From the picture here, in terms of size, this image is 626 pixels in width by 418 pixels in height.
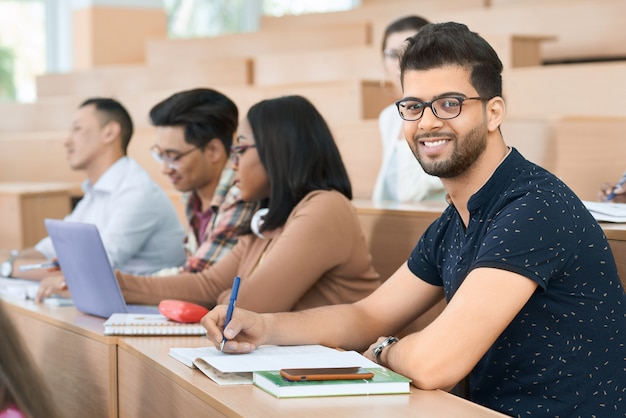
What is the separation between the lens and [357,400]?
1.57 meters

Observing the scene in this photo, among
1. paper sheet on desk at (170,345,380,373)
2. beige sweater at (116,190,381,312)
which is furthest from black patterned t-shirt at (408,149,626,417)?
beige sweater at (116,190,381,312)

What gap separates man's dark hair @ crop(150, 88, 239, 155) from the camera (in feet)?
10.4

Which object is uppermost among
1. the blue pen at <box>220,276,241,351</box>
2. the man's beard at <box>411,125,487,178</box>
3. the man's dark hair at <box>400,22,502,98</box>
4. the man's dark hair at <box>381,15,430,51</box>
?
the man's dark hair at <box>381,15,430,51</box>

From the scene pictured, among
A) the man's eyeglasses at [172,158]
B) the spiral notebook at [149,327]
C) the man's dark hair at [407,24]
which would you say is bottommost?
the spiral notebook at [149,327]

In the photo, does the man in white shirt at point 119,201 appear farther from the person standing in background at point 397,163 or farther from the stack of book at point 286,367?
the stack of book at point 286,367

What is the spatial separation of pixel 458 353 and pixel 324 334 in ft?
1.41

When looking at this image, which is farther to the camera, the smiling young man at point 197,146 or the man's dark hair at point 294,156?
the smiling young man at point 197,146

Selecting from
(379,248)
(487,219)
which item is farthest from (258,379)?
(379,248)

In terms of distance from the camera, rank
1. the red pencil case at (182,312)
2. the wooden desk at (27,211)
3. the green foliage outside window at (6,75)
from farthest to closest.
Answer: the green foliage outside window at (6,75) → the wooden desk at (27,211) → the red pencil case at (182,312)

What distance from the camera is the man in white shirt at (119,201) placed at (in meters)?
3.18

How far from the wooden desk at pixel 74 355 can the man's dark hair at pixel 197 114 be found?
0.77m

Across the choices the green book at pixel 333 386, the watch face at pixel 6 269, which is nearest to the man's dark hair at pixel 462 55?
the green book at pixel 333 386

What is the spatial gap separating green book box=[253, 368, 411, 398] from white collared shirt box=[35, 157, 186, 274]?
1.60 meters

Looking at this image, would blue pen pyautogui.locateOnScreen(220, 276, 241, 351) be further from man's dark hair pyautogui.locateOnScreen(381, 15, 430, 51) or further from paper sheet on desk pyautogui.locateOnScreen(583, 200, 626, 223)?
man's dark hair pyautogui.locateOnScreen(381, 15, 430, 51)
